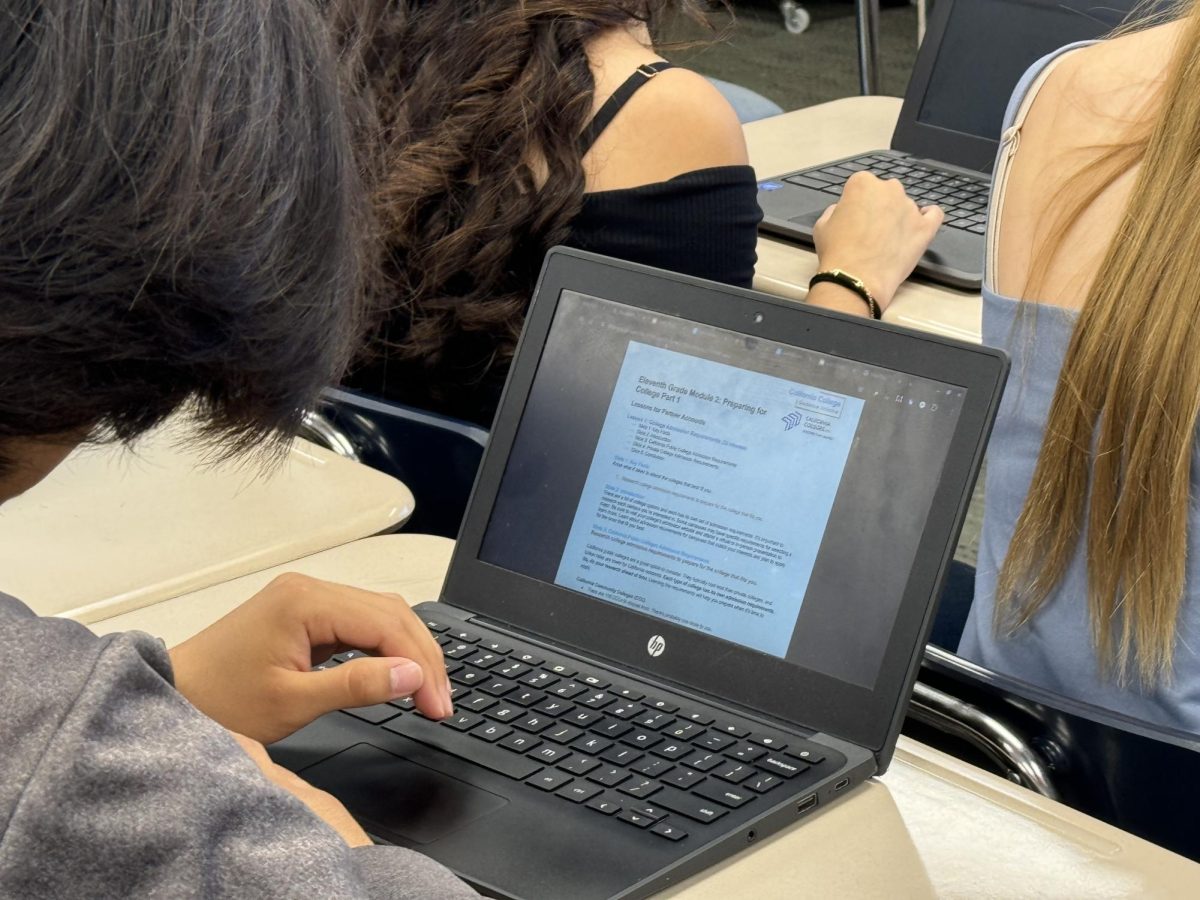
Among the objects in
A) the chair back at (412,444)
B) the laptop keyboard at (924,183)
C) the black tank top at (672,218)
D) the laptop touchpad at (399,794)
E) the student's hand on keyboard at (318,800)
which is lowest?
the laptop touchpad at (399,794)

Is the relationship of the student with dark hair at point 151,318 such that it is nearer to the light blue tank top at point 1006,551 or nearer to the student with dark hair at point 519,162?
the light blue tank top at point 1006,551

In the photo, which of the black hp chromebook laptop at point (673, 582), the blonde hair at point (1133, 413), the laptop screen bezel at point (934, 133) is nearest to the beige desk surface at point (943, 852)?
the black hp chromebook laptop at point (673, 582)

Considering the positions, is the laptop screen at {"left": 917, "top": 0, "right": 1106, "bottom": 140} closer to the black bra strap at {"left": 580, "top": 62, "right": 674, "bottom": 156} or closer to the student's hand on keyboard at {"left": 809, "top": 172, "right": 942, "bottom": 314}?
the student's hand on keyboard at {"left": 809, "top": 172, "right": 942, "bottom": 314}

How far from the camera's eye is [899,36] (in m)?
6.34

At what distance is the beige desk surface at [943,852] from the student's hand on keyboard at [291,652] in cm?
21

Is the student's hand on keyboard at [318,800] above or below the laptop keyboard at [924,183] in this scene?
below

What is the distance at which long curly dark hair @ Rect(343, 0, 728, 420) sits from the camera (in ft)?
4.92

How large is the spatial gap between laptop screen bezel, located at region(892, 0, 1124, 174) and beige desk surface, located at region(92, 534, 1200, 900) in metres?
1.24

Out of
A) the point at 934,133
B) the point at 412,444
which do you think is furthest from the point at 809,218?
the point at 412,444

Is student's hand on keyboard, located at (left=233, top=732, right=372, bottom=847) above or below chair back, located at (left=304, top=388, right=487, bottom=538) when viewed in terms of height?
below

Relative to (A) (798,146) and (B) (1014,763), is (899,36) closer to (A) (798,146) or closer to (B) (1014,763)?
(A) (798,146)

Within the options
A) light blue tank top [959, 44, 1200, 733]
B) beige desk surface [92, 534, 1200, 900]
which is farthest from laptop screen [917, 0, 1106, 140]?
beige desk surface [92, 534, 1200, 900]

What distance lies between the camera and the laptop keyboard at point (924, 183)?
1899mm

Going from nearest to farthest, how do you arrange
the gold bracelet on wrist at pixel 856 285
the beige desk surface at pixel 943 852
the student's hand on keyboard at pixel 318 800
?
1. the student's hand on keyboard at pixel 318 800
2. the beige desk surface at pixel 943 852
3. the gold bracelet on wrist at pixel 856 285
